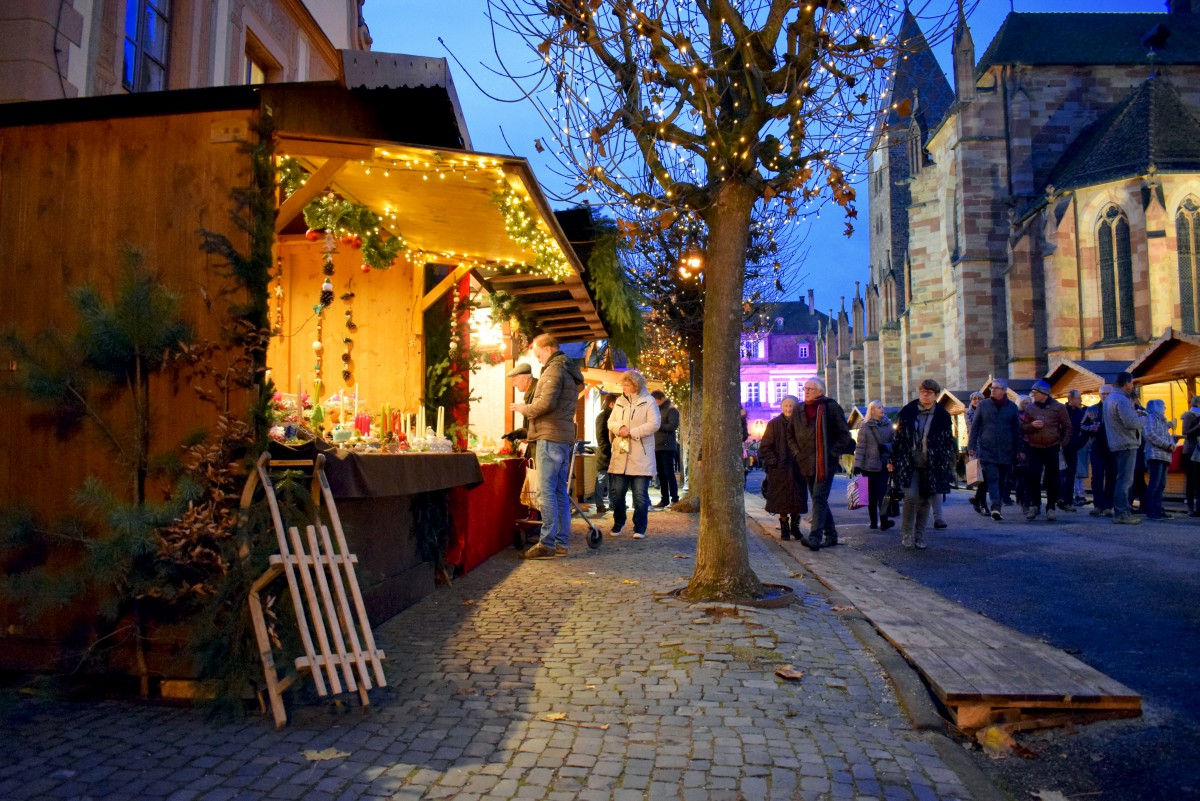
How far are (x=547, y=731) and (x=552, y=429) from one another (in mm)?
5579

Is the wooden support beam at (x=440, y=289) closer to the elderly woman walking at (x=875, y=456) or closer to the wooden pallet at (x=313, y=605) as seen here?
the wooden pallet at (x=313, y=605)

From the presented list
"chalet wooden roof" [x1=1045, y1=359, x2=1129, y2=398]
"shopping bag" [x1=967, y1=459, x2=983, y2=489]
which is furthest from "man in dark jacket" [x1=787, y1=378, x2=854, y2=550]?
"chalet wooden roof" [x1=1045, y1=359, x2=1129, y2=398]

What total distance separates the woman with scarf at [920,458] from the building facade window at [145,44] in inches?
348

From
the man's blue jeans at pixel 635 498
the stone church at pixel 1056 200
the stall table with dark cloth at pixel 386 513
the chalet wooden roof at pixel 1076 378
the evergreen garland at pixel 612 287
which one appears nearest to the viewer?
the stall table with dark cloth at pixel 386 513

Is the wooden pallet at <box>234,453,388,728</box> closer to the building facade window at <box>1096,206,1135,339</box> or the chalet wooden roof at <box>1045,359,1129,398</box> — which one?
the chalet wooden roof at <box>1045,359,1129,398</box>

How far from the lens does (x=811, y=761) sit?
139 inches

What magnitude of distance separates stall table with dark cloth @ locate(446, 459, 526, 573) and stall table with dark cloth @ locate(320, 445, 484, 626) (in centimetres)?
58

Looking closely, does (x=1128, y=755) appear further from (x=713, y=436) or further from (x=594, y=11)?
(x=594, y=11)

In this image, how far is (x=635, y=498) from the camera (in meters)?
11.4

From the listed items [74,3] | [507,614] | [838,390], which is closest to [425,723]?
[507,614]

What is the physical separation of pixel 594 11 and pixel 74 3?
14.7ft

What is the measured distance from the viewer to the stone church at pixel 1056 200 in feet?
115

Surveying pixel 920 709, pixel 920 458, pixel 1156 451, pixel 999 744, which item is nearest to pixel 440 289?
pixel 920 458

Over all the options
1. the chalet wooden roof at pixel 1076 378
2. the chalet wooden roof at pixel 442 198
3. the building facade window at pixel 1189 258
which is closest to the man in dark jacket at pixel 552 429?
the chalet wooden roof at pixel 442 198
